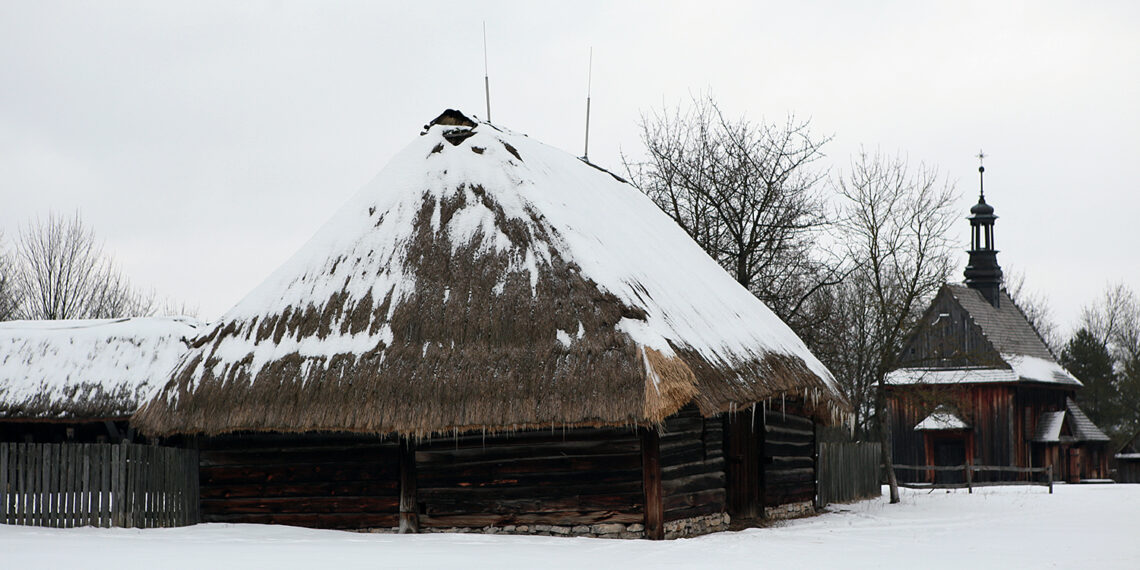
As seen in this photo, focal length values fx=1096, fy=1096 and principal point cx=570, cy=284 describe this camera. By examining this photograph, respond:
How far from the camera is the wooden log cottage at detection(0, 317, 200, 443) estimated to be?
82.1 ft

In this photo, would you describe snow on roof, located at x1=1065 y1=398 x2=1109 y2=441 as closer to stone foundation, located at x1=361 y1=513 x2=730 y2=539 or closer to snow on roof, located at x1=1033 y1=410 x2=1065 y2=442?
snow on roof, located at x1=1033 y1=410 x2=1065 y2=442

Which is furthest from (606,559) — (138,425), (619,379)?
(138,425)

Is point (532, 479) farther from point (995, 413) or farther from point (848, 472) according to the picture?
point (995, 413)

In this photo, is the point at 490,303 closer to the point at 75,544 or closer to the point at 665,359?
the point at 665,359

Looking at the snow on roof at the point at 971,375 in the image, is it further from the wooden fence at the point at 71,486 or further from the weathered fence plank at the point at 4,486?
the weathered fence plank at the point at 4,486

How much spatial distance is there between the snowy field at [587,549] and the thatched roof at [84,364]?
11389mm

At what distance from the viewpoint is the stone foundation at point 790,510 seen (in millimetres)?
18453

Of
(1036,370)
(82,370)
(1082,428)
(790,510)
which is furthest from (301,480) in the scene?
(1082,428)

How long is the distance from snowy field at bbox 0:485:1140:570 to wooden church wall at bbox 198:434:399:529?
46 centimetres

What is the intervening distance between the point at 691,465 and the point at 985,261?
112 ft

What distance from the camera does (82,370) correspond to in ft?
84.5

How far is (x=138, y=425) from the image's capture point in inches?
607

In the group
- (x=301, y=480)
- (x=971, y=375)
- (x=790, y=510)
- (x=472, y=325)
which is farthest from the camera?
(x=971, y=375)

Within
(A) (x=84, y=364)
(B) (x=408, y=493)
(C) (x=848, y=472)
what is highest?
(A) (x=84, y=364)
